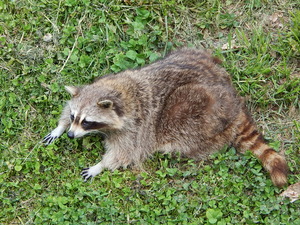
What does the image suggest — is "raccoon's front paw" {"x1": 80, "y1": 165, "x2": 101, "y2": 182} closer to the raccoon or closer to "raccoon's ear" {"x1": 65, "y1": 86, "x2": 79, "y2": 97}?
the raccoon

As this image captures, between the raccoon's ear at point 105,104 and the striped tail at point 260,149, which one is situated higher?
the raccoon's ear at point 105,104

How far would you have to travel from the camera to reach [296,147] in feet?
16.3

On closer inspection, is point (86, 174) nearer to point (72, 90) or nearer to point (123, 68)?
point (72, 90)

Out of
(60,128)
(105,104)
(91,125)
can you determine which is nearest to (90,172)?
(91,125)

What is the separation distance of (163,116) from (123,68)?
746mm

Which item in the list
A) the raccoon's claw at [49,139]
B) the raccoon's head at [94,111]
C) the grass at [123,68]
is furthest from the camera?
the raccoon's claw at [49,139]

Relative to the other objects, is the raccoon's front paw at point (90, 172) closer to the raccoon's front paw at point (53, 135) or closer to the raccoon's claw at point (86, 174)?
the raccoon's claw at point (86, 174)

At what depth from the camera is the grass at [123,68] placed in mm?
4570

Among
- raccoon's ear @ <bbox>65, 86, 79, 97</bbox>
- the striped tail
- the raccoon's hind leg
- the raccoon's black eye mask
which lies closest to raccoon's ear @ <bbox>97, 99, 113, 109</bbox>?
the raccoon's black eye mask

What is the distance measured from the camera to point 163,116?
497 cm

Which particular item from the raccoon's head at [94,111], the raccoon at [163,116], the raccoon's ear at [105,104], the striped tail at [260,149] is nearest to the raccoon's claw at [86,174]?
the raccoon at [163,116]

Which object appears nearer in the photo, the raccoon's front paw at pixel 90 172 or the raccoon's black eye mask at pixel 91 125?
the raccoon's black eye mask at pixel 91 125

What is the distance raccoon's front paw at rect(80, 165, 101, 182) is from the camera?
4.83m

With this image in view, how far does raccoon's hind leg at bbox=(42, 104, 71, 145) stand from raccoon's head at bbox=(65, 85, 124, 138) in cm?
23
